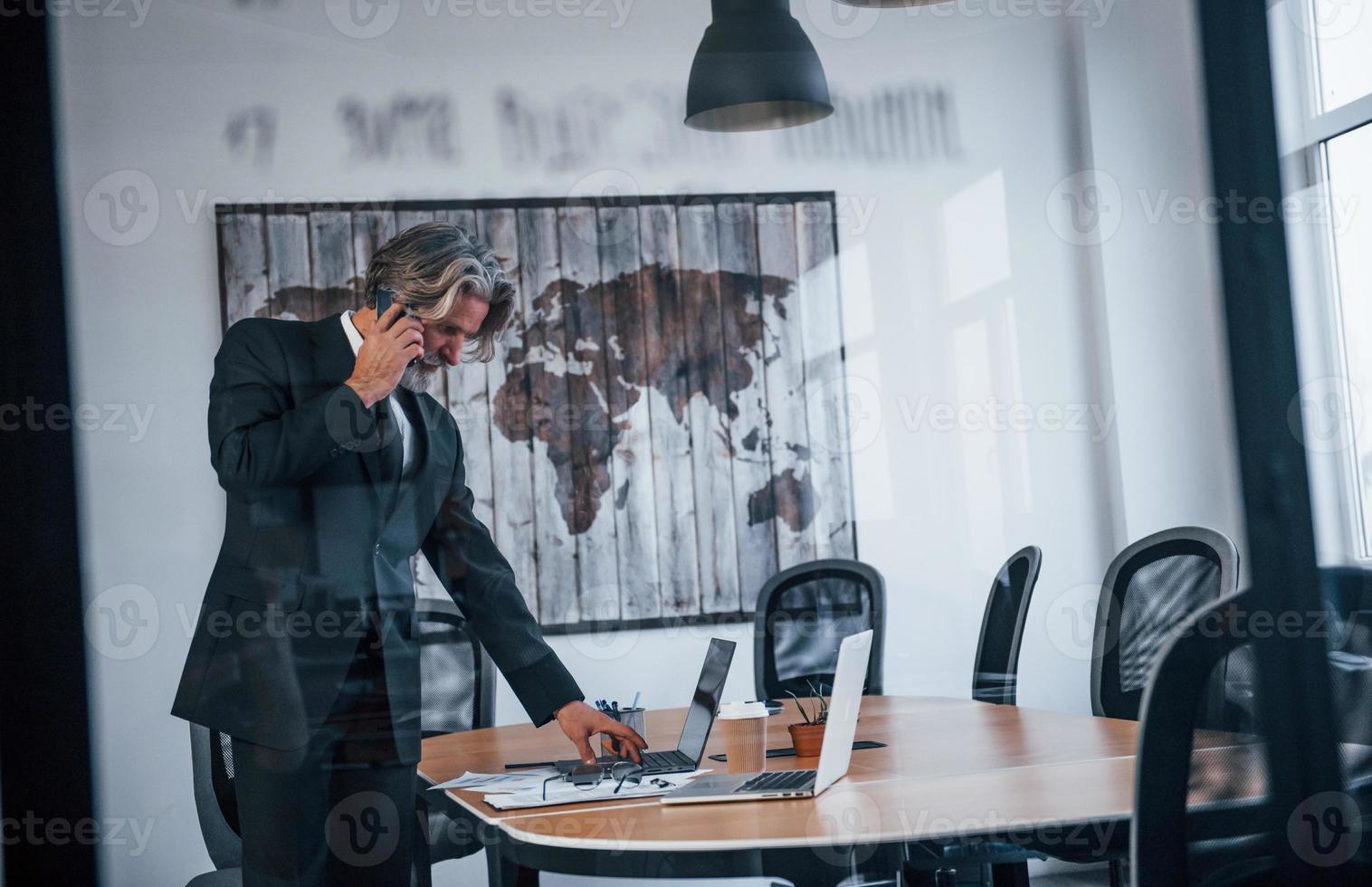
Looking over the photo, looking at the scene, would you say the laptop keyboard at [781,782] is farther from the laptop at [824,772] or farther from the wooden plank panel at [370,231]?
the wooden plank panel at [370,231]

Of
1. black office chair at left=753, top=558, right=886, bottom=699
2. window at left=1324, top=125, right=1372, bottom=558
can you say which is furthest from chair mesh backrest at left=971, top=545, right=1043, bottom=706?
window at left=1324, top=125, right=1372, bottom=558

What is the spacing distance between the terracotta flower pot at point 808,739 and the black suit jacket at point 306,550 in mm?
468

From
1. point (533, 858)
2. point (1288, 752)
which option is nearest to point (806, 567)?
point (533, 858)

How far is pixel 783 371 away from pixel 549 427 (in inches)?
26.5

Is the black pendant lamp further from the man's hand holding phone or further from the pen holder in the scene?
the pen holder

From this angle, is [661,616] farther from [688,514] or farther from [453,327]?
[453,327]

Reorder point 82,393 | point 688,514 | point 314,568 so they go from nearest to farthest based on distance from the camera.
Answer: point 314,568
point 82,393
point 688,514

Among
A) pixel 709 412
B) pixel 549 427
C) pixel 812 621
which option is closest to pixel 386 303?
pixel 549 427

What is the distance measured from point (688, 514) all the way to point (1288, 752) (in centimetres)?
211

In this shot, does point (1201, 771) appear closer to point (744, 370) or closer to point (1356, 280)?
point (1356, 280)

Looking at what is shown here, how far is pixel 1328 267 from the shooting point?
4.00 ft

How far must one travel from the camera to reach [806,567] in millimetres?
3230

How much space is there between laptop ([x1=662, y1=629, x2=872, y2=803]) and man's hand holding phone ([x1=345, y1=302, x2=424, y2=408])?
2.90 ft

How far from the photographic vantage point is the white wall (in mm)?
2582
